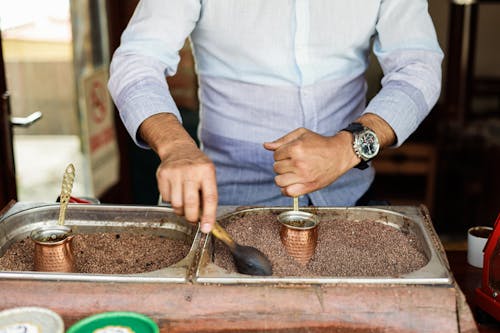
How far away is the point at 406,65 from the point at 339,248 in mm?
635

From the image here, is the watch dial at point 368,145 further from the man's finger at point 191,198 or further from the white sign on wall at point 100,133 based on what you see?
the white sign on wall at point 100,133

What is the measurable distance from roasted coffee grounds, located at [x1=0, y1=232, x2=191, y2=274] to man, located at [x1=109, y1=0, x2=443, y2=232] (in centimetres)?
26

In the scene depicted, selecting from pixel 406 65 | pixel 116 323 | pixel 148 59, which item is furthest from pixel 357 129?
pixel 116 323

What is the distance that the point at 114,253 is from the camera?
5.40 ft

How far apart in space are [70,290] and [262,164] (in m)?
0.87

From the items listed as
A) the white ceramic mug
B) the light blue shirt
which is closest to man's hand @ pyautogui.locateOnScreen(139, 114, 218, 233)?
→ the light blue shirt

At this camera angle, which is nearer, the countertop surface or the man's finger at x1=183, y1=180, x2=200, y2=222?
the man's finger at x1=183, y1=180, x2=200, y2=222

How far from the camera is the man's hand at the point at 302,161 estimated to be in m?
1.58

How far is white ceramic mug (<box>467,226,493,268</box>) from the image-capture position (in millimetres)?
1936

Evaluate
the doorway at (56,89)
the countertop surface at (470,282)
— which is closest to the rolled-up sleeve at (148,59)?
the countertop surface at (470,282)

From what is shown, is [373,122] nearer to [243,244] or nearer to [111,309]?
[243,244]

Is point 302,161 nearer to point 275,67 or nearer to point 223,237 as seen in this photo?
point 223,237

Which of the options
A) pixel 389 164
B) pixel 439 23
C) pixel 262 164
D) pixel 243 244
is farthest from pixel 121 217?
pixel 439 23

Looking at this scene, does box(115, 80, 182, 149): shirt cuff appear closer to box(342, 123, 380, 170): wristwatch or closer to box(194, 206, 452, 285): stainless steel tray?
box(194, 206, 452, 285): stainless steel tray
